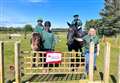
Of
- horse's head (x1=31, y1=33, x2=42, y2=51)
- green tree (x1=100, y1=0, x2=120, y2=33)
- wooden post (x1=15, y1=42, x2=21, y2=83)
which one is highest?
green tree (x1=100, y1=0, x2=120, y2=33)

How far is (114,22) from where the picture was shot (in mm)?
64312

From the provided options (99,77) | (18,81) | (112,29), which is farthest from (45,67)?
(112,29)

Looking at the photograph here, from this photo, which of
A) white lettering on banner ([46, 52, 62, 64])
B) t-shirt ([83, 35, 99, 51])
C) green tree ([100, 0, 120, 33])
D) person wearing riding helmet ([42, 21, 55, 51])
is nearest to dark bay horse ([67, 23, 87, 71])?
person wearing riding helmet ([42, 21, 55, 51])

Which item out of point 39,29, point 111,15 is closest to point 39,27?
point 39,29

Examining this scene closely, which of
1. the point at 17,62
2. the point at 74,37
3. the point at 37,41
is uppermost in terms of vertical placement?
the point at 74,37

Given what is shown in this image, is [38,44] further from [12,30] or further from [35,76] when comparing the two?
[12,30]

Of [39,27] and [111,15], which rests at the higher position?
[111,15]

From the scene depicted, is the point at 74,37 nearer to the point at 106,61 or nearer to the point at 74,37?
the point at 74,37

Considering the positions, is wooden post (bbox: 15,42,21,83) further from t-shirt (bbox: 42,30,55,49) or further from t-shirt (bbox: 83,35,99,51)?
t-shirt (bbox: 83,35,99,51)

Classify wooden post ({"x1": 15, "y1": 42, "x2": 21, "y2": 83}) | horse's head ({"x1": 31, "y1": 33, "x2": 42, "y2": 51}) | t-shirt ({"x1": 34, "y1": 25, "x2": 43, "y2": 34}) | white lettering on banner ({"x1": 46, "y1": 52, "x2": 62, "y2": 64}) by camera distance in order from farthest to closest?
t-shirt ({"x1": 34, "y1": 25, "x2": 43, "y2": 34}) → horse's head ({"x1": 31, "y1": 33, "x2": 42, "y2": 51}) → white lettering on banner ({"x1": 46, "y1": 52, "x2": 62, "y2": 64}) → wooden post ({"x1": 15, "y1": 42, "x2": 21, "y2": 83})

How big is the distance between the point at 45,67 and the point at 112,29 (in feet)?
181

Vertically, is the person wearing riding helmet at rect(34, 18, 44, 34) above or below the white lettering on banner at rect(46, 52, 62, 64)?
above

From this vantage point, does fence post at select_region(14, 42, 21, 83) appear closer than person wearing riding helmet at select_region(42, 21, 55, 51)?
Yes

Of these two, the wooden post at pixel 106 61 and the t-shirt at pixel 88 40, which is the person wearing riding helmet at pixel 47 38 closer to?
the t-shirt at pixel 88 40
